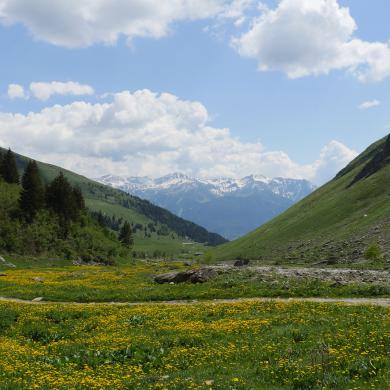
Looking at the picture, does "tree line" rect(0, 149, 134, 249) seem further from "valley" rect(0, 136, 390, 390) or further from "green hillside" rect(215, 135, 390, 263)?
"green hillside" rect(215, 135, 390, 263)

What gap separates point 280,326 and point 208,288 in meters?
18.0

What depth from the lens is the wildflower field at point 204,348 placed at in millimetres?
11875

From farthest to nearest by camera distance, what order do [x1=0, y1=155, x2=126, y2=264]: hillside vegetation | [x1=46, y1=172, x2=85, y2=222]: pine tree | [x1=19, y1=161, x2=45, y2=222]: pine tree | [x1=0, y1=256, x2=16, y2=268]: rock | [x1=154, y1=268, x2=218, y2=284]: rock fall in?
[x1=46, y1=172, x2=85, y2=222]: pine tree
[x1=19, y1=161, x2=45, y2=222]: pine tree
[x1=0, y1=155, x2=126, y2=264]: hillside vegetation
[x1=0, y1=256, x2=16, y2=268]: rock
[x1=154, y1=268, x2=218, y2=284]: rock

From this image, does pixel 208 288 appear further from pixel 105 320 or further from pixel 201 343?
pixel 201 343

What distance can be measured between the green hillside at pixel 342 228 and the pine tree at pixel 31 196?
60.8m

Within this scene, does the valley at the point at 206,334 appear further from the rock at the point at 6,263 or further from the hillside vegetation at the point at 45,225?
the hillside vegetation at the point at 45,225

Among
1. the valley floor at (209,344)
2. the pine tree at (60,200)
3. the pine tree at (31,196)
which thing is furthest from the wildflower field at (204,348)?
the pine tree at (60,200)

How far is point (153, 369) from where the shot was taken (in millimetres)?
14469

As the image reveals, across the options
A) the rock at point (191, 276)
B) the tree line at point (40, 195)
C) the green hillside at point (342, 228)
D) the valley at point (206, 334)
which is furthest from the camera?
the tree line at point (40, 195)

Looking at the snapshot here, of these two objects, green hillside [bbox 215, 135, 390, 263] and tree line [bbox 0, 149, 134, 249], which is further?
tree line [bbox 0, 149, 134, 249]

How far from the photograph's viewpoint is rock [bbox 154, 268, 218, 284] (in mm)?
42062

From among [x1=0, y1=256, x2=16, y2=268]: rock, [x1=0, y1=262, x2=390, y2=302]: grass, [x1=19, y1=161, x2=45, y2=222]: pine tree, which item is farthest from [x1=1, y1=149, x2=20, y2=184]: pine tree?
[x1=0, y1=262, x2=390, y2=302]: grass

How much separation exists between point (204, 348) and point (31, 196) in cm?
9231

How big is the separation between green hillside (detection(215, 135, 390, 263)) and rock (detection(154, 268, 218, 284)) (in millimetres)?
38396
